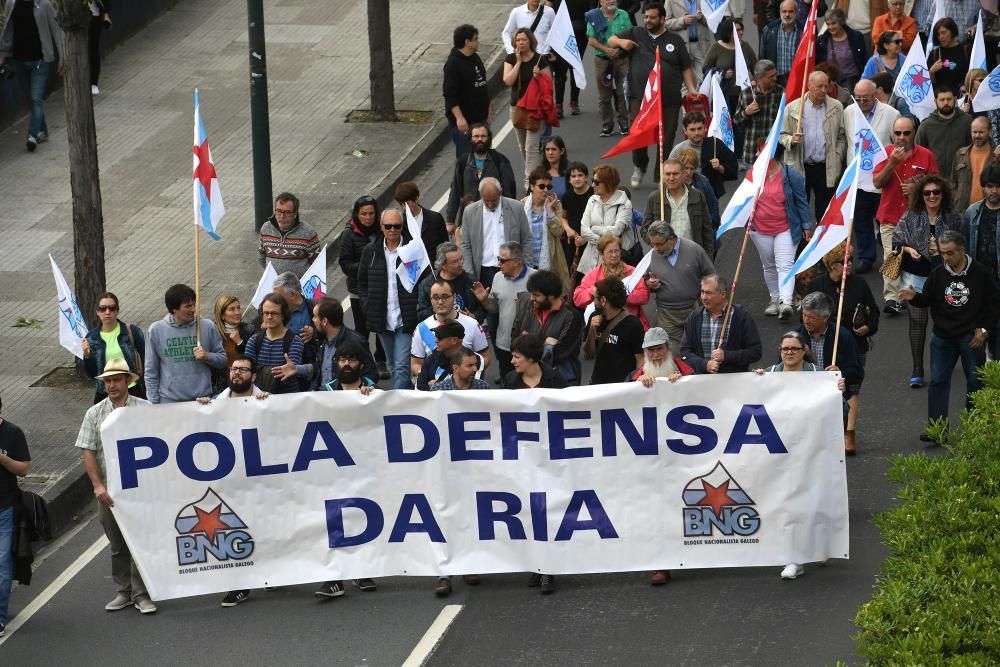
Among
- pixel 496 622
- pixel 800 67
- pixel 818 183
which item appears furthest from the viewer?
pixel 800 67

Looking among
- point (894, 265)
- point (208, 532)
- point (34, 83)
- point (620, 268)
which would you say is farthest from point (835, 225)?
point (34, 83)

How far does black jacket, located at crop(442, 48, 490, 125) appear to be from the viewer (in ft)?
61.3

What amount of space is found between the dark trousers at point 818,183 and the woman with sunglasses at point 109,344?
6.76 metres

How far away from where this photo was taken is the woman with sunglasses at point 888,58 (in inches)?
736

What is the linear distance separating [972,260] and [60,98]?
13.3 meters

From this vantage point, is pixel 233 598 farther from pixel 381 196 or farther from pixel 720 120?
pixel 381 196

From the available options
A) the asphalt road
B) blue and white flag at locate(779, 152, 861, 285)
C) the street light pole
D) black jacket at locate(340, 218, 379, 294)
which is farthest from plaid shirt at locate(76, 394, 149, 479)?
the street light pole

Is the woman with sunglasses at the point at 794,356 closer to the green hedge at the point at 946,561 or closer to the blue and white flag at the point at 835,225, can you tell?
the blue and white flag at the point at 835,225

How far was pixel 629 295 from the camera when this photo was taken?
13633 millimetres

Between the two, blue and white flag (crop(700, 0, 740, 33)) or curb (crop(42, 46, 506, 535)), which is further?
blue and white flag (crop(700, 0, 740, 33))

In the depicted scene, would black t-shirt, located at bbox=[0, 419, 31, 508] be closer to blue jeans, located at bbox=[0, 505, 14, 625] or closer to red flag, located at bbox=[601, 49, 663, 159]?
blue jeans, located at bbox=[0, 505, 14, 625]

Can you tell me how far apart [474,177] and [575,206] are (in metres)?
1.19

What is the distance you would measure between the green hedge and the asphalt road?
1.38m

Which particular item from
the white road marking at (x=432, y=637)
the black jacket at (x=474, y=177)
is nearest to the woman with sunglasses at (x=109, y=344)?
the white road marking at (x=432, y=637)
